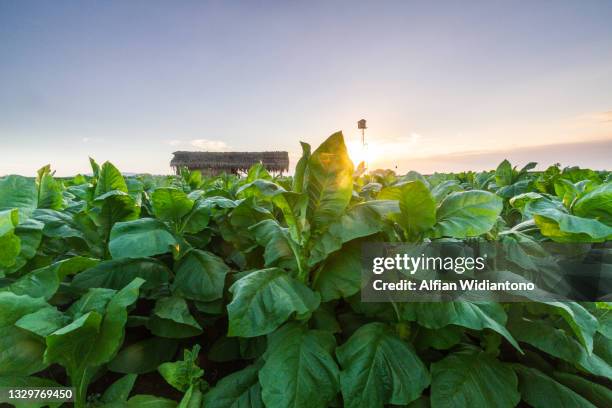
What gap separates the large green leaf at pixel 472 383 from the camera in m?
1.22

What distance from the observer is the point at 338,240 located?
4.07 ft

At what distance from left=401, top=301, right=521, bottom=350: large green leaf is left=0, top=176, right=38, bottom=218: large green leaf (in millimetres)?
1769

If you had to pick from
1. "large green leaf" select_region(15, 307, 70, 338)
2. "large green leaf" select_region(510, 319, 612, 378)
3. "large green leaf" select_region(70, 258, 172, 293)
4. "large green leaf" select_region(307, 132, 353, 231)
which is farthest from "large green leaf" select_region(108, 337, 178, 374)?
"large green leaf" select_region(510, 319, 612, 378)

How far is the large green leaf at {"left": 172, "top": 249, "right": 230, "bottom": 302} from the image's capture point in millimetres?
1548

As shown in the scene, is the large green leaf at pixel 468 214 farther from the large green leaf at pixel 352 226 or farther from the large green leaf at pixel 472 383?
the large green leaf at pixel 472 383

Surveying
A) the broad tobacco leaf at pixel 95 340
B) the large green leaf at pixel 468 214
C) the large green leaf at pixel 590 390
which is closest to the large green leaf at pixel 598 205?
the large green leaf at pixel 468 214

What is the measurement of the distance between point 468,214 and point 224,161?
1042 inches

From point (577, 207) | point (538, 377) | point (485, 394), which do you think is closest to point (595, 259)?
point (577, 207)

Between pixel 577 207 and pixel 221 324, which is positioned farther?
pixel 221 324

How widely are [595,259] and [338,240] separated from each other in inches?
48.5

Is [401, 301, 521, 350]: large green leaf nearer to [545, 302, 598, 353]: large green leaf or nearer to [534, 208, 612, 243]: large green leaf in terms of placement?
[545, 302, 598, 353]: large green leaf

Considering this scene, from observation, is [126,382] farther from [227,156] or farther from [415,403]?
[227,156]

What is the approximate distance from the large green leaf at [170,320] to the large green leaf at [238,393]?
0.26 metres

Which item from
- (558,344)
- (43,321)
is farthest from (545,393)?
(43,321)
